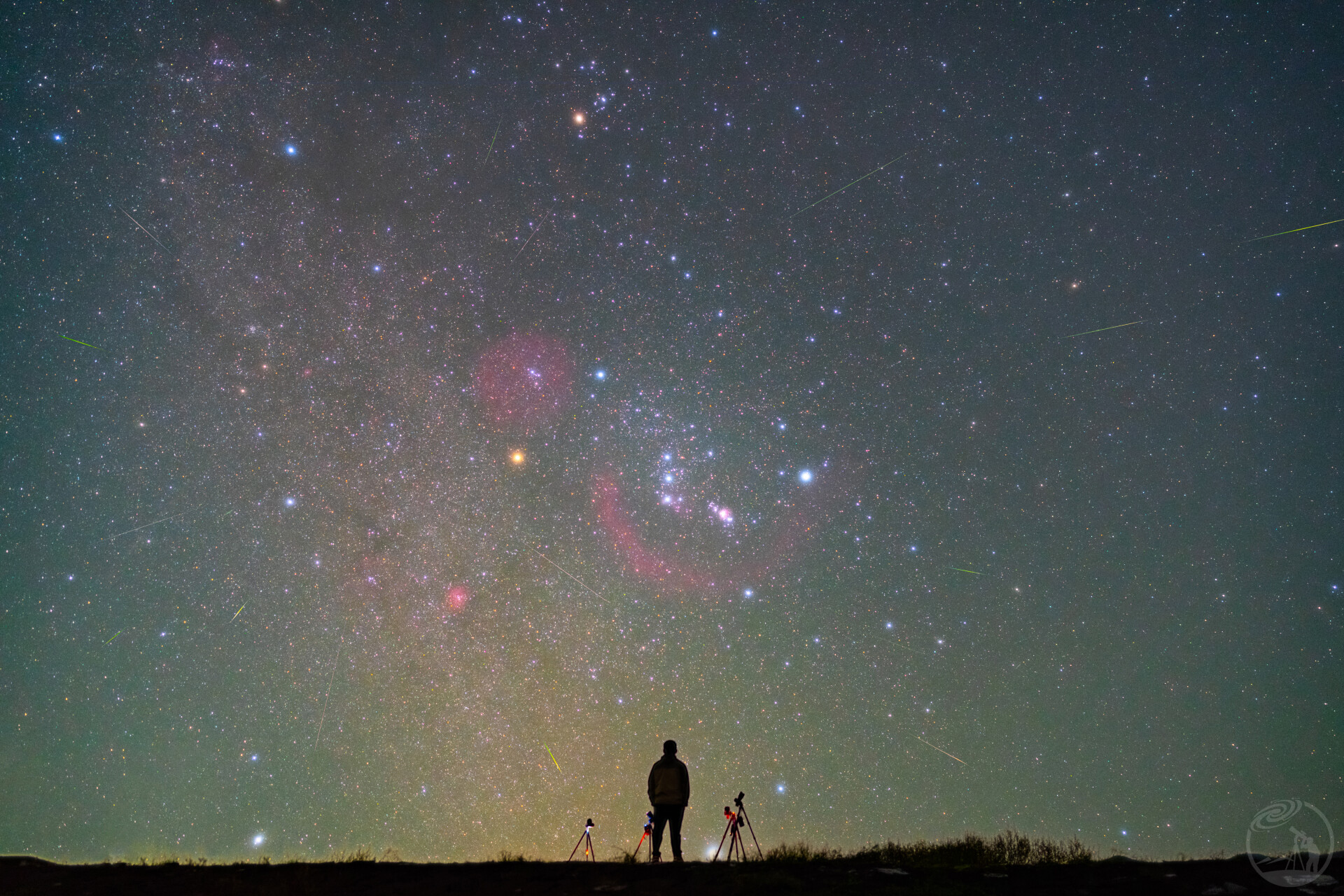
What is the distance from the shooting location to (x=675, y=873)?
7.89 meters

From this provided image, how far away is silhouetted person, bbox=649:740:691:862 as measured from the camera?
30.1 ft

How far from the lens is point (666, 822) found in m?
9.27

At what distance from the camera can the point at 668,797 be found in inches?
361

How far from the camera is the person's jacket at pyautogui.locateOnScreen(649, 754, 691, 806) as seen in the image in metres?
9.19

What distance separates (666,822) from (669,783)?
19.3 inches

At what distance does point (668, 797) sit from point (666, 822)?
1.18ft

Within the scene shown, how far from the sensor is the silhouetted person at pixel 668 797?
9180 mm

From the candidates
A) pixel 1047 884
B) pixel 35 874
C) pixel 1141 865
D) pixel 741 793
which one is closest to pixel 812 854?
pixel 741 793

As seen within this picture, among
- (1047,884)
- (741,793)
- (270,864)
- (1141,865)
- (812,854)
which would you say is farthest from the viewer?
(270,864)

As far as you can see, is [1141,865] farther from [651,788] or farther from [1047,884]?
[651,788]

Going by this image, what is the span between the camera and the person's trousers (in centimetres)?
916

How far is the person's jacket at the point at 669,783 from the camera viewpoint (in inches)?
362

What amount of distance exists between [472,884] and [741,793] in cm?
311

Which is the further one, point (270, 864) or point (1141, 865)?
point (270, 864)
